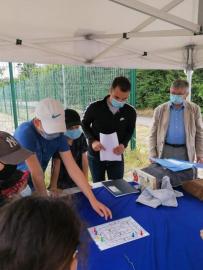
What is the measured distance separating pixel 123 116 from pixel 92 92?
2.52 meters

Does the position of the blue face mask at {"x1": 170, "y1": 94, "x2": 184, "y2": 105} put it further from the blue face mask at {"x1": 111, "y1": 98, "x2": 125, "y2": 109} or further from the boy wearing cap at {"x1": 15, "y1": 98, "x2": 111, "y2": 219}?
the boy wearing cap at {"x1": 15, "y1": 98, "x2": 111, "y2": 219}

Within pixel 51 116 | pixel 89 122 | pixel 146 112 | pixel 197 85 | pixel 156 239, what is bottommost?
pixel 146 112

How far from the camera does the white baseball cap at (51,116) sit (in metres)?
1.54

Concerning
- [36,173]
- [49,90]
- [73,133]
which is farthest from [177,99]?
[49,90]

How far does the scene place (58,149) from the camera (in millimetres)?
1720

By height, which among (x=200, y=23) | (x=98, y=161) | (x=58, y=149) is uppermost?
(x=200, y=23)

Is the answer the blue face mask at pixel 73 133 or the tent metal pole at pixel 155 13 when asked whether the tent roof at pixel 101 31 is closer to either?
the tent metal pole at pixel 155 13

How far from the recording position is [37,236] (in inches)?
21.1

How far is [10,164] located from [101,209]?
2.03 ft

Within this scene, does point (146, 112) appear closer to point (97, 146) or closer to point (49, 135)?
point (97, 146)

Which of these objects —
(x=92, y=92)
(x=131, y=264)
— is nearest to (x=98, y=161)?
(x=131, y=264)

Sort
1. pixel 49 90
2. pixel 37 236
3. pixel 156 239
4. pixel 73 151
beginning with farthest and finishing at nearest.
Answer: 1. pixel 49 90
2. pixel 73 151
3. pixel 156 239
4. pixel 37 236

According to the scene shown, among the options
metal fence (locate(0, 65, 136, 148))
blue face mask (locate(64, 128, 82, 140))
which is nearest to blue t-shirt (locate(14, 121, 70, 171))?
blue face mask (locate(64, 128, 82, 140))

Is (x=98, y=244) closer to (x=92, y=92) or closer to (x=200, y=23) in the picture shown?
(x=200, y=23)
